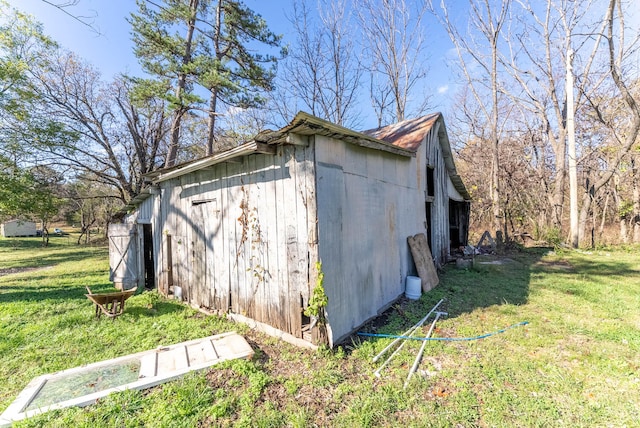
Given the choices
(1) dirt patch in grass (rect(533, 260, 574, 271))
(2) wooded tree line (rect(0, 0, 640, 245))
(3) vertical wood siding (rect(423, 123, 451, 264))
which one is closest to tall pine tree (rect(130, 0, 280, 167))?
(2) wooded tree line (rect(0, 0, 640, 245))

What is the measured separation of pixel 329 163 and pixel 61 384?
419 centimetres

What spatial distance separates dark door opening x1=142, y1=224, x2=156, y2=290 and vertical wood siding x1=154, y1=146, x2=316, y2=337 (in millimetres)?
2098

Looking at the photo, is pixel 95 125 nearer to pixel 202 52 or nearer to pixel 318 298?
pixel 202 52

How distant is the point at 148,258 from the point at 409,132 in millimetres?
8440

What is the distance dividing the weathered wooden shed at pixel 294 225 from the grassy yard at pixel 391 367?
48 cm

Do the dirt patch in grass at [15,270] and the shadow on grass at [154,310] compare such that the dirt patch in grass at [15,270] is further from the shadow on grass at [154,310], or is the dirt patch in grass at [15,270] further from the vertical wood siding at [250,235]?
the vertical wood siding at [250,235]

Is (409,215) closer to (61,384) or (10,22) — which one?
(61,384)

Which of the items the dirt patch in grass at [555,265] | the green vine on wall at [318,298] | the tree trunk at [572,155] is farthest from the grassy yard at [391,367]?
the tree trunk at [572,155]

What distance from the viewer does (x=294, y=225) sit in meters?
3.75

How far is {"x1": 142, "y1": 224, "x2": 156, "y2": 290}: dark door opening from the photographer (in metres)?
7.59

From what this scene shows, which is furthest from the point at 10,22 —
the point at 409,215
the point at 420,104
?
the point at 420,104

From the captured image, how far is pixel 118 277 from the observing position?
7.30 m

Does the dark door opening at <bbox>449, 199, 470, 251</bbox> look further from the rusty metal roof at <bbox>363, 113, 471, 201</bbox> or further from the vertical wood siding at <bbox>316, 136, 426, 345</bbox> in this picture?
the vertical wood siding at <bbox>316, 136, 426, 345</bbox>

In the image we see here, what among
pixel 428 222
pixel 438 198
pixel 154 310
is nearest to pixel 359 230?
pixel 428 222
